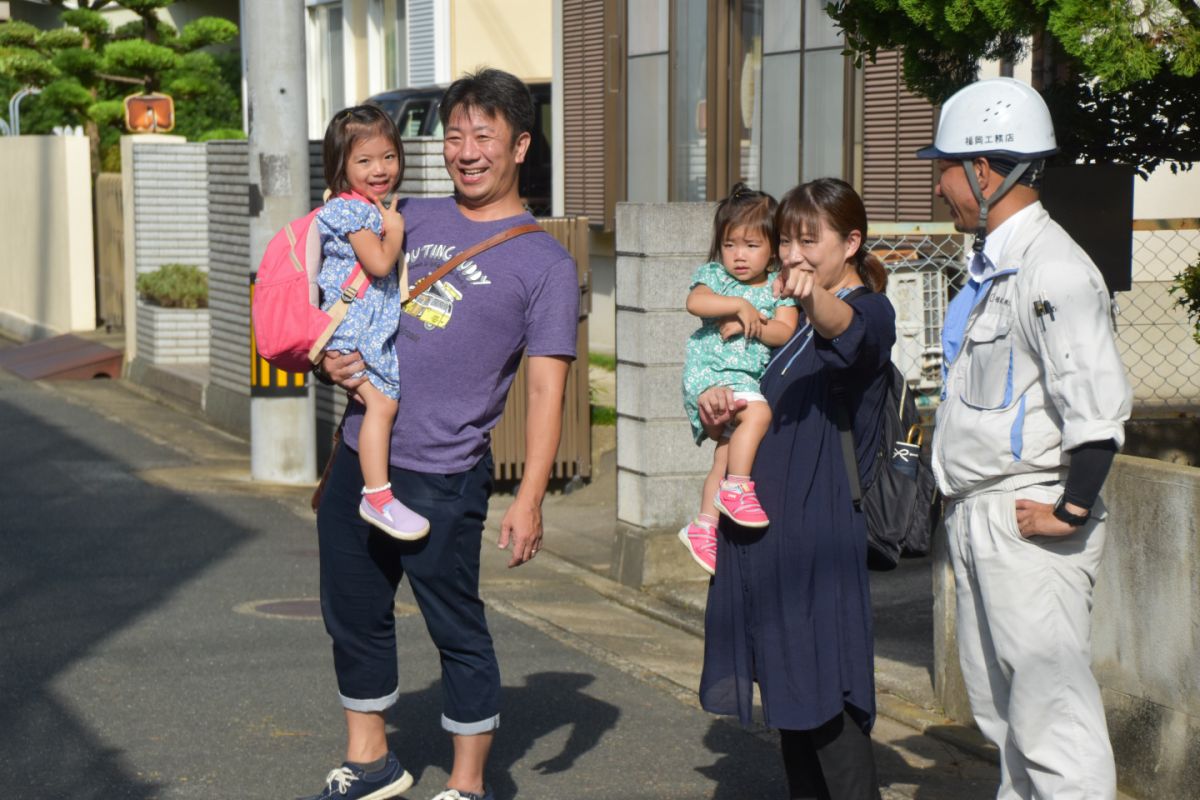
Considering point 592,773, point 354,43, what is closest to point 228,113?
point 354,43

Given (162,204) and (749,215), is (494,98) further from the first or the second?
(162,204)

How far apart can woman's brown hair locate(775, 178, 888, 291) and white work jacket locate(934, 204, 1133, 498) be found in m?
0.45

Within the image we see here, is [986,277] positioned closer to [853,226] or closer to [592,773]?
[853,226]

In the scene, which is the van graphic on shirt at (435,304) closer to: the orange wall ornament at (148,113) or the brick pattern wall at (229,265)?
the brick pattern wall at (229,265)

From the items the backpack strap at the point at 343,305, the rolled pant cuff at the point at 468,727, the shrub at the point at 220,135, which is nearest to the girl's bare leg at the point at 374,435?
the backpack strap at the point at 343,305

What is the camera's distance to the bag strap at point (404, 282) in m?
4.73

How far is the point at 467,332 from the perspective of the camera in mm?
4715

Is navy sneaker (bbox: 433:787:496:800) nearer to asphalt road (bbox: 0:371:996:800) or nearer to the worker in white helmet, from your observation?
asphalt road (bbox: 0:371:996:800)

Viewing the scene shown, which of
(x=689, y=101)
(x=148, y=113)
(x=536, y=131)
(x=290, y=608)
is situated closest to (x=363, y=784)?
(x=290, y=608)

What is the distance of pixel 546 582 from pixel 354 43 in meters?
19.5

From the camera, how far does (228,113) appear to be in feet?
106

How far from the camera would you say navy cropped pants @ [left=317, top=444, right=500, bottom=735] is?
15.8ft

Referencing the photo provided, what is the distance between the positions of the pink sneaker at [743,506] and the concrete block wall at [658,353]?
3.62 m

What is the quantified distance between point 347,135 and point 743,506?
1.57 metres
